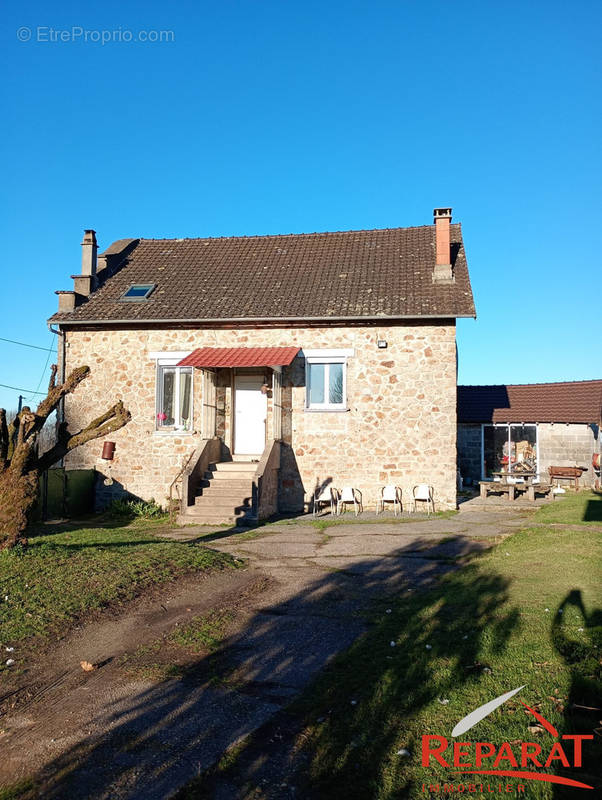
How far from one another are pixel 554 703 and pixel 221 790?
2.25 m

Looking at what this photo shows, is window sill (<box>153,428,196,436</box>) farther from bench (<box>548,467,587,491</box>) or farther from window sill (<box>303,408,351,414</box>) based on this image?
bench (<box>548,467,587,491</box>)

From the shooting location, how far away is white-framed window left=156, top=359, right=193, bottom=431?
1599cm

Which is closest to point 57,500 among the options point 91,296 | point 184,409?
point 184,409

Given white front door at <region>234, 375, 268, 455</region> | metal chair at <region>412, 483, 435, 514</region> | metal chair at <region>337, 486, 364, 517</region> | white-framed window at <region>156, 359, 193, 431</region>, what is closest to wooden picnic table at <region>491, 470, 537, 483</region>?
metal chair at <region>412, 483, 435, 514</region>

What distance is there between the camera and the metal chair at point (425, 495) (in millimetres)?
14586

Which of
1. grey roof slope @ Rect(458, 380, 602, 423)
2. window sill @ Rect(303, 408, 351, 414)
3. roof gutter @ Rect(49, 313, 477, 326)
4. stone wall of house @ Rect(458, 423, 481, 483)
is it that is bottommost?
stone wall of house @ Rect(458, 423, 481, 483)

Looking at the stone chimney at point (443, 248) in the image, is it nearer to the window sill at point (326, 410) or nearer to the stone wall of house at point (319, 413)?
the stone wall of house at point (319, 413)

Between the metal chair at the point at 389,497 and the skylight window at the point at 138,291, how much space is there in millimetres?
8291

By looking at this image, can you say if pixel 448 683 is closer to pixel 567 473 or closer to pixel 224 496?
pixel 224 496

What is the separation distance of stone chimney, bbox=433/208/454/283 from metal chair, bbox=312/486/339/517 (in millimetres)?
6119

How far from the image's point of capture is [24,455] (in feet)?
28.8

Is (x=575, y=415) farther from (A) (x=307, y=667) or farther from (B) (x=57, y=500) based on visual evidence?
(A) (x=307, y=667)

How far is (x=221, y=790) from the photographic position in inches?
130

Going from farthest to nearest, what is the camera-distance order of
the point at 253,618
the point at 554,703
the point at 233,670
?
the point at 253,618 < the point at 233,670 < the point at 554,703
